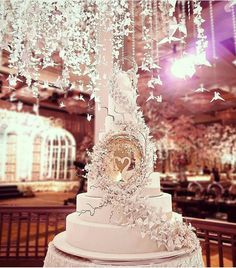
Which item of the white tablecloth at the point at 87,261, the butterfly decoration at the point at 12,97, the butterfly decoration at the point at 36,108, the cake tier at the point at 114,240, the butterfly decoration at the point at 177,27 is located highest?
the butterfly decoration at the point at 12,97

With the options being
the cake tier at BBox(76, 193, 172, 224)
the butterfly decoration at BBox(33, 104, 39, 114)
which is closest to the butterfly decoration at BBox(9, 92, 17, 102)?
the butterfly decoration at BBox(33, 104, 39, 114)

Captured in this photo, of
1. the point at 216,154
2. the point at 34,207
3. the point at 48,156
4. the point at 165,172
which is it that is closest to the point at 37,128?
the point at 48,156

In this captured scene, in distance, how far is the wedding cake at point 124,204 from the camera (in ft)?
6.00

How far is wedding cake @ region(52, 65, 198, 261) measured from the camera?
1.83 metres

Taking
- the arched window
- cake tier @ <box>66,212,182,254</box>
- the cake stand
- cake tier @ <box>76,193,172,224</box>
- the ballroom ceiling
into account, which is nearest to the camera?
the cake stand

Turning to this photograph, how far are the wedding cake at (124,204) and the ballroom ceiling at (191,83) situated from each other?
14.6 inches

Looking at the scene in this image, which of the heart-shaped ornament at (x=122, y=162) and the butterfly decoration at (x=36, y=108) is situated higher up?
the butterfly decoration at (x=36, y=108)

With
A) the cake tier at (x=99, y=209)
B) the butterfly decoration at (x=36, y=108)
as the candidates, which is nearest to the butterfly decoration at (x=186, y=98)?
the butterfly decoration at (x=36, y=108)

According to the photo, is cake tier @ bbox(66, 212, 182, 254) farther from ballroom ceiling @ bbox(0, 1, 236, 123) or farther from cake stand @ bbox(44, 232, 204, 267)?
ballroom ceiling @ bbox(0, 1, 236, 123)

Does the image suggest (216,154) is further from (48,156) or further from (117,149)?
(117,149)

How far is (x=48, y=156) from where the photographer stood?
12367 mm

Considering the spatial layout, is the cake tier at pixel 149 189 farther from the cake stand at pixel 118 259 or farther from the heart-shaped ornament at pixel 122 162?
the cake stand at pixel 118 259

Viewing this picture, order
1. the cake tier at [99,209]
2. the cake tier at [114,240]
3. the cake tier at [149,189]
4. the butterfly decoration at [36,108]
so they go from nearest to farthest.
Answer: the cake tier at [114,240]
the cake tier at [99,209]
the cake tier at [149,189]
the butterfly decoration at [36,108]

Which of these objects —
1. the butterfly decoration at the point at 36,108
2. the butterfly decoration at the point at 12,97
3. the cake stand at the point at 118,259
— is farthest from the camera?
the butterfly decoration at the point at 36,108
